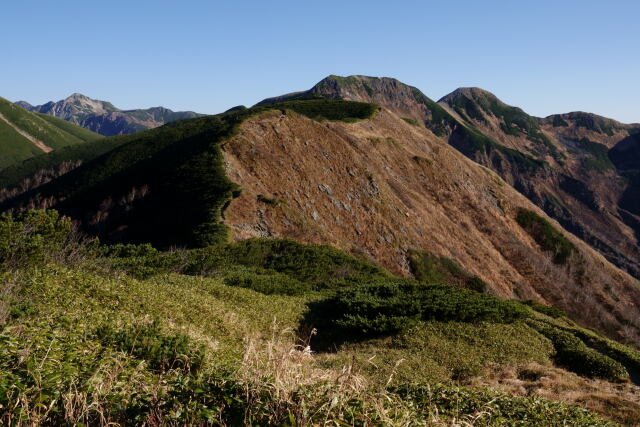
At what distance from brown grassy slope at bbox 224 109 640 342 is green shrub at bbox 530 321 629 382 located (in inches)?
1181

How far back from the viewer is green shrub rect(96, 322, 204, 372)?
8383 mm

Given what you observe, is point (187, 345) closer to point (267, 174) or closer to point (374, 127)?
point (267, 174)

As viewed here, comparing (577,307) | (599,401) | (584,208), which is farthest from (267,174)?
(584,208)

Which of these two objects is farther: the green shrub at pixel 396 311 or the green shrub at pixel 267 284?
the green shrub at pixel 267 284

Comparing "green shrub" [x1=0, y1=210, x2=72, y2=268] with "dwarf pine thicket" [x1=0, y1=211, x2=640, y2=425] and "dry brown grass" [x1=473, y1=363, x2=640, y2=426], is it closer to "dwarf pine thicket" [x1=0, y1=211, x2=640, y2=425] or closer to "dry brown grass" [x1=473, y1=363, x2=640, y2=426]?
"dwarf pine thicket" [x1=0, y1=211, x2=640, y2=425]

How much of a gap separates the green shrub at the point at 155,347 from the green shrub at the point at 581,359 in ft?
51.5

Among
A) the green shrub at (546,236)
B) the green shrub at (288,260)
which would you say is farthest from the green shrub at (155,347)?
the green shrub at (546,236)

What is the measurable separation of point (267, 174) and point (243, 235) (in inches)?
668

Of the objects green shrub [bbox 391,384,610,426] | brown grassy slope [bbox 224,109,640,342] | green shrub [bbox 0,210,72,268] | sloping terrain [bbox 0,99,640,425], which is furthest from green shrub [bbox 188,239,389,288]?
green shrub [bbox 391,384,610,426]

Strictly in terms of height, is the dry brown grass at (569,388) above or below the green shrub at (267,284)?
below

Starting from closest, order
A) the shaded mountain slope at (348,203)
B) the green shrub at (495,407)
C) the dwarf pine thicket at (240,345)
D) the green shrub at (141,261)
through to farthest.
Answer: the dwarf pine thicket at (240,345) < the green shrub at (495,407) < the green shrub at (141,261) < the shaded mountain slope at (348,203)

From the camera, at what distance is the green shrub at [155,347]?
8383mm

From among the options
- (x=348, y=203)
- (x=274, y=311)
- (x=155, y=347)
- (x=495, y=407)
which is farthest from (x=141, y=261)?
(x=348, y=203)

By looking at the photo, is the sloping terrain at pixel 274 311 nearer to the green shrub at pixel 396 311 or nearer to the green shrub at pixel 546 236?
the green shrub at pixel 396 311
